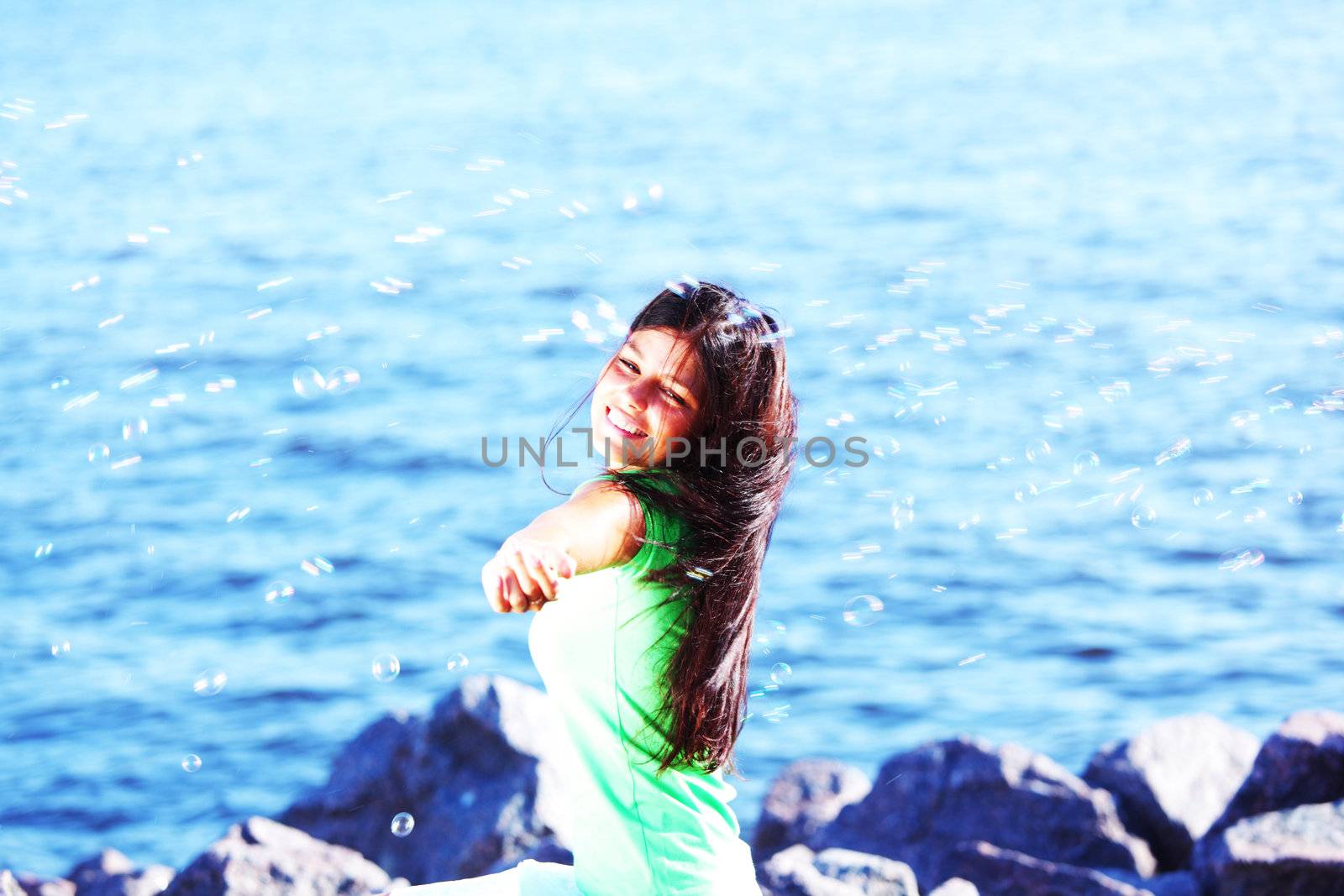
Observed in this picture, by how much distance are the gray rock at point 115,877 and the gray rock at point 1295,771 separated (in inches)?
188

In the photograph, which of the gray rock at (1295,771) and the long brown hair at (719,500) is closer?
the long brown hair at (719,500)

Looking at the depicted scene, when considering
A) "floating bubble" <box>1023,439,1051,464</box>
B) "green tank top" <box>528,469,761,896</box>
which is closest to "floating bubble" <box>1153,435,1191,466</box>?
"floating bubble" <box>1023,439,1051,464</box>

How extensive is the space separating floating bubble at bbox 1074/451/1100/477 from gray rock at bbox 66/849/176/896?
839cm

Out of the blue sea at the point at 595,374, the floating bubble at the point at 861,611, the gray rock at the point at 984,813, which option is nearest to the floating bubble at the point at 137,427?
the blue sea at the point at 595,374

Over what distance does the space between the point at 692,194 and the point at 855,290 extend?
5.22 m

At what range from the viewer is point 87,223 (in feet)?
68.8

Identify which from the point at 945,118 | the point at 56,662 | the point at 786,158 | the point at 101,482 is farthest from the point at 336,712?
the point at 945,118

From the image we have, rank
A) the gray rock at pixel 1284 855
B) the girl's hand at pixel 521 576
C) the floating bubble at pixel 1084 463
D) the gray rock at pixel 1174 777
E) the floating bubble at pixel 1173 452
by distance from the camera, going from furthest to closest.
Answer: the floating bubble at pixel 1084 463 < the floating bubble at pixel 1173 452 < the gray rock at pixel 1174 777 < the gray rock at pixel 1284 855 < the girl's hand at pixel 521 576

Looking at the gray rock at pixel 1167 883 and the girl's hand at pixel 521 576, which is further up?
the girl's hand at pixel 521 576

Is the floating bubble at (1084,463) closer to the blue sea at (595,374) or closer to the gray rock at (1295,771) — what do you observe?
the blue sea at (595,374)

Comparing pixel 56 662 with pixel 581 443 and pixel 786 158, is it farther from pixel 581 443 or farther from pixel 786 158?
pixel 786 158

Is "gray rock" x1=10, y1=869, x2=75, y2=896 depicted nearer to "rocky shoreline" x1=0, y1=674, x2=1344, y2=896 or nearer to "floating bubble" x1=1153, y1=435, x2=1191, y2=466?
"rocky shoreline" x1=0, y1=674, x2=1344, y2=896

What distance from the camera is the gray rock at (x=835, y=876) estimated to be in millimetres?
5918

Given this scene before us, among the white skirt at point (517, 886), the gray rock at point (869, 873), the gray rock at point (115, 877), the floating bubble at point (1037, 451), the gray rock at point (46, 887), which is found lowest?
the gray rock at point (46, 887)
